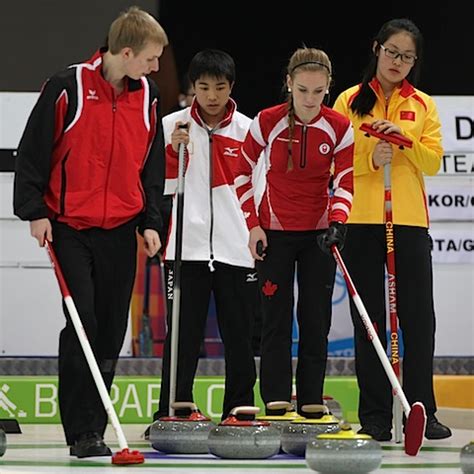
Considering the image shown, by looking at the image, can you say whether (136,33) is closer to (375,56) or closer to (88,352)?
(88,352)

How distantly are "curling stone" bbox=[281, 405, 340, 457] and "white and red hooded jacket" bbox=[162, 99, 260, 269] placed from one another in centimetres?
89

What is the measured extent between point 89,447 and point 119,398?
82.1 inches

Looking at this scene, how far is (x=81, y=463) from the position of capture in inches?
158

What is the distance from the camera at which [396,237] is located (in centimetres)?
495

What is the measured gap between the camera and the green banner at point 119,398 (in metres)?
6.25

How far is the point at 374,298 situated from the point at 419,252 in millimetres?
235

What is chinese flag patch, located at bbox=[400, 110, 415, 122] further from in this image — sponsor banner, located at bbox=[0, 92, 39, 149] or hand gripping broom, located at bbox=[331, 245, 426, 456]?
sponsor banner, located at bbox=[0, 92, 39, 149]

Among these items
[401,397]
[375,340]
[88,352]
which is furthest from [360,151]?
[88,352]

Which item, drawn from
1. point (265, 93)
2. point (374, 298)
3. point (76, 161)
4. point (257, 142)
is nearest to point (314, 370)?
point (374, 298)

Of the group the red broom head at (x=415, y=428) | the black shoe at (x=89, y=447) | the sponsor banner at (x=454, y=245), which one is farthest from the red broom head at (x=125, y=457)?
the sponsor banner at (x=454, y=245)

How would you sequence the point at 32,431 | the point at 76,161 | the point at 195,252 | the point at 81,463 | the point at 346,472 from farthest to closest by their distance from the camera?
the point at 32,431, the point at 195,252, the point at 76,161, the point at 81,463, the point at 346,472

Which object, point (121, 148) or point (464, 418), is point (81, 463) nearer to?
point (121, 148)

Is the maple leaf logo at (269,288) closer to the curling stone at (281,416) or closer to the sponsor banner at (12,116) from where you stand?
the curling stone at (281,416)

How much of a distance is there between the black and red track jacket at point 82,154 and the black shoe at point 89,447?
2.15ft
